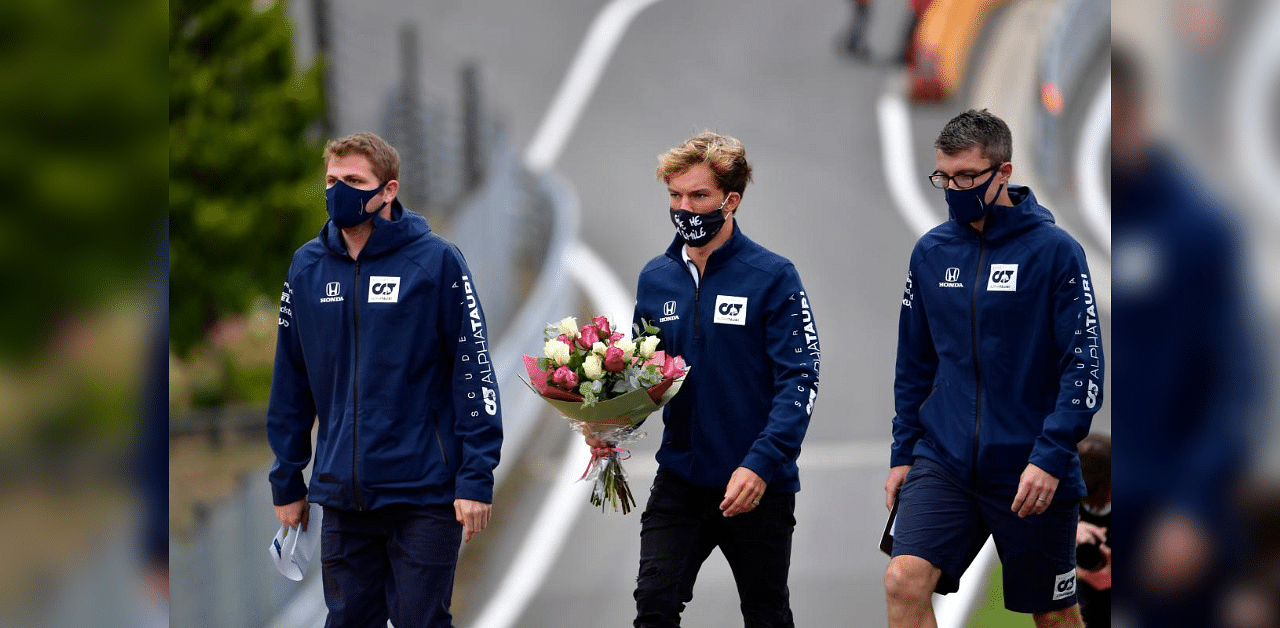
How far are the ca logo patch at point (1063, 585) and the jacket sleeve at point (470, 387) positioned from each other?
7.26 feet

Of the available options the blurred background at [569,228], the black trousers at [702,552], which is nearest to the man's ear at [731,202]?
the black trousers at [702,552]

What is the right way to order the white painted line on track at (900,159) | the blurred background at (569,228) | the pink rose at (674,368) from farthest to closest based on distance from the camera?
the white painted line on track at (900,159) < the pink rose at (674,368) < the blurred background at (569,228)

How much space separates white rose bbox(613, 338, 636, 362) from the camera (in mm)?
5879

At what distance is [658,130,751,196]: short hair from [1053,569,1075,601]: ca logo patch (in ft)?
6.58

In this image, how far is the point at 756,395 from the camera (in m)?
5.99

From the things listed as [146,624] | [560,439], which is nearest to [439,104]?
[560,439]

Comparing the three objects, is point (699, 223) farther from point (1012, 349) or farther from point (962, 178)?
point (1012, 349)

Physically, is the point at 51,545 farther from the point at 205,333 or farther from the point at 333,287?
the point at 205,333

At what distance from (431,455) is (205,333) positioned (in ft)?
33.1

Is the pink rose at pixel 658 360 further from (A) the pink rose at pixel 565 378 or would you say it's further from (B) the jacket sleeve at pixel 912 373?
(B) the jacket sleeve at pixel 912 373

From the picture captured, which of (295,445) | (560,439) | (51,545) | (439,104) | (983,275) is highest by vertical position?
(439,104)

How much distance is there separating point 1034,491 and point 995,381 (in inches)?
18.3

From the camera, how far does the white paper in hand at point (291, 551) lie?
236 inches

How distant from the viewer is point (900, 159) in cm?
2175
